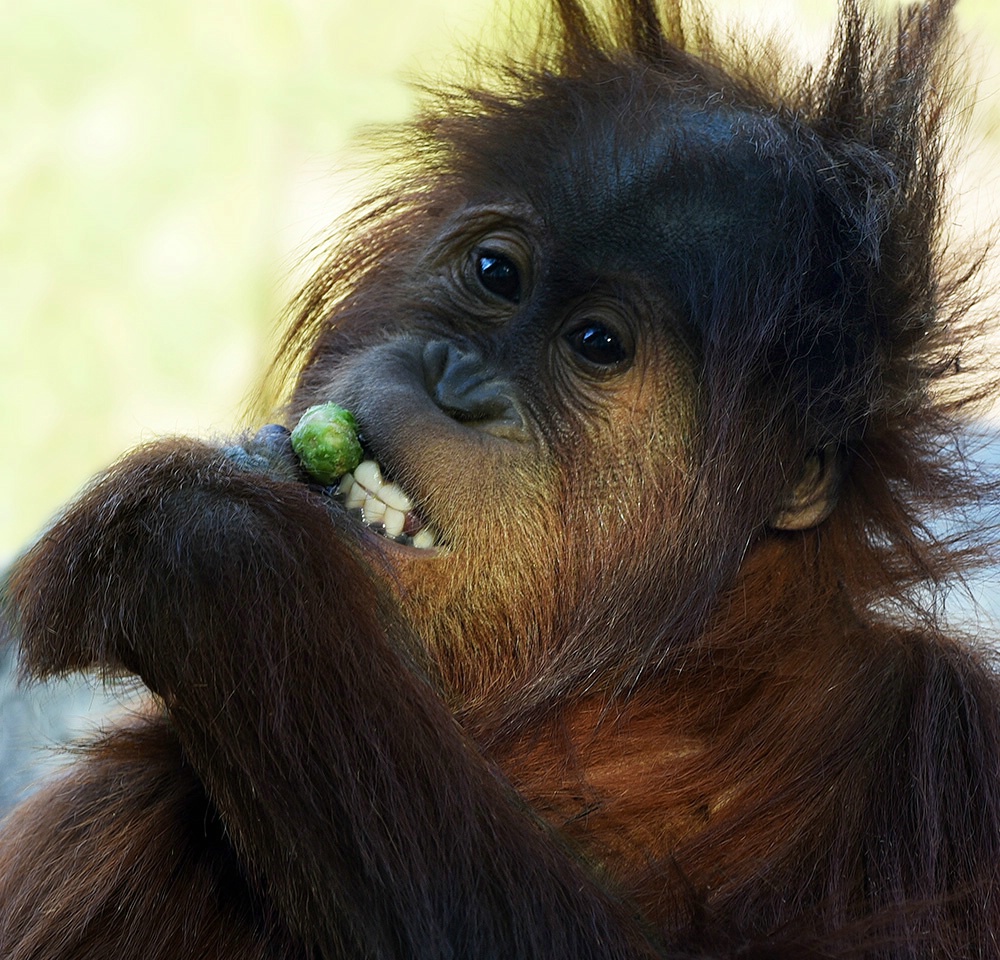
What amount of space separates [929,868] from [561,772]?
Answer: 2.40ft

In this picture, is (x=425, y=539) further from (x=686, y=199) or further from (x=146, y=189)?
(x=146, y=189)

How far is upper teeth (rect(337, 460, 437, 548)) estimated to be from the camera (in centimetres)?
281

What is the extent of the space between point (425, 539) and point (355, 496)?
0.18m

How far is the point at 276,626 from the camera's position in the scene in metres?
2.47

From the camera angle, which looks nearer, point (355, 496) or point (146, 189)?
point (355, 496)

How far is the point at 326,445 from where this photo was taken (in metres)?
2.81

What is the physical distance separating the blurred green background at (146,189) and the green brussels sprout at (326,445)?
5.01 meters

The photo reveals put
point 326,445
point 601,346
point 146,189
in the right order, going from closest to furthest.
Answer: point 326,445 < point 601,346 < point 146,189

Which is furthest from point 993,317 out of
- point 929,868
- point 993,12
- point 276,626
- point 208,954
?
point 993,12

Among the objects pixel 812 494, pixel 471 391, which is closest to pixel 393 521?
pixel 471 391

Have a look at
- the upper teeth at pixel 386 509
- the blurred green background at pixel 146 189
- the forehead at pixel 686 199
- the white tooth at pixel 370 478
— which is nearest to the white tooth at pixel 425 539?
the upper teeth at pixel 386 509

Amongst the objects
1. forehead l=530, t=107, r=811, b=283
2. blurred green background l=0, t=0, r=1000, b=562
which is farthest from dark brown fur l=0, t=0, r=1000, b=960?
blurred green background l=0, t=0, r=1000, b=562

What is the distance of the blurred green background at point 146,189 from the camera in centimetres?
820

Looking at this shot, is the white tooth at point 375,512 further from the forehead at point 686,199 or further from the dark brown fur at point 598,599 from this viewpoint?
the forehead at point 686,199
